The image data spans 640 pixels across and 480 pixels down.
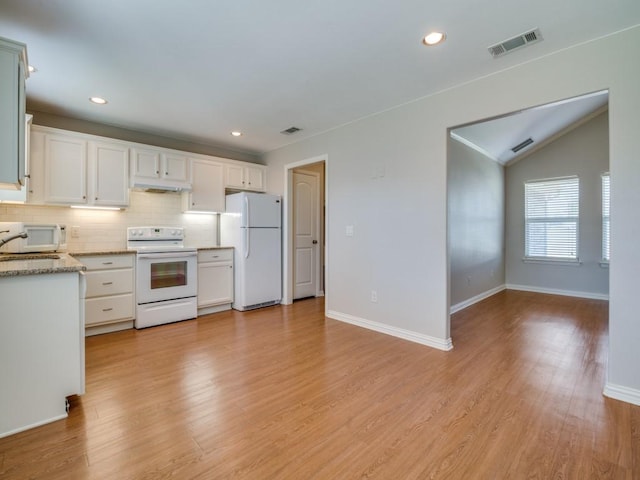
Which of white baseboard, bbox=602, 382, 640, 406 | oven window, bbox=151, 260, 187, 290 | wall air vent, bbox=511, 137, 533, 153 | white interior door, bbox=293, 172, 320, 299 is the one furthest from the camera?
wall air vent, bbox=511, 137, 533, 153

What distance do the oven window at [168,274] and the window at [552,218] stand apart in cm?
617

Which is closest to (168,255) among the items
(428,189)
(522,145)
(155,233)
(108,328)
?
(155,233)

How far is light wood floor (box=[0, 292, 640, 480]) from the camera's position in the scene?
4.94 feet

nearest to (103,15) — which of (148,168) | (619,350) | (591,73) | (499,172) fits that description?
(148,168)

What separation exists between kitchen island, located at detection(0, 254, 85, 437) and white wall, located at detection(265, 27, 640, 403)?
272 centimetres

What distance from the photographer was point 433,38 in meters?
2.15

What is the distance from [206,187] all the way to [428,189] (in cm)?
304

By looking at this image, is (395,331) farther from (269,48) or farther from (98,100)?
(98,100)

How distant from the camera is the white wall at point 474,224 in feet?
14.7

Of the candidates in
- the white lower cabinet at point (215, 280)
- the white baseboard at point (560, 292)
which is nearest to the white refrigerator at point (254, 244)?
the white lower cabinet at point (215, 280)

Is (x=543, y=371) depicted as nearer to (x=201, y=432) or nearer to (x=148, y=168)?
→ (x=201, y=432)

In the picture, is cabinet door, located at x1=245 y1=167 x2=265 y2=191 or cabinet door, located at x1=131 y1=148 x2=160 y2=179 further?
cabinet door, located at x1=245 y1=167 x2=265 y2=191

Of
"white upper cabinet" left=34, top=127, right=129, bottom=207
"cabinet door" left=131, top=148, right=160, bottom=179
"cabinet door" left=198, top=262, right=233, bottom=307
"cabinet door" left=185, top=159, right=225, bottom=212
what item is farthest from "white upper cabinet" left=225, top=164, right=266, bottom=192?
"white upper cabinet" left=34, top=127, right=129, bottom=207

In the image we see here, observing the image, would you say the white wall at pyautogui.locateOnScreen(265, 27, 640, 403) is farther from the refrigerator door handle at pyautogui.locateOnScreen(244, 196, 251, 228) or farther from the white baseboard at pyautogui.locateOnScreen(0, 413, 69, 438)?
the white baseboard at pyautogui.locateOnScreen(0, 413, 69, 438)
